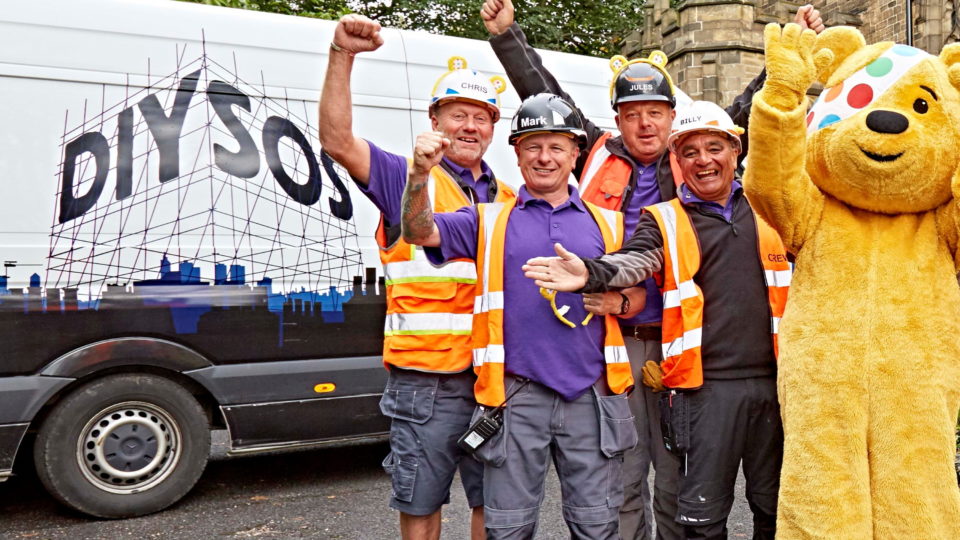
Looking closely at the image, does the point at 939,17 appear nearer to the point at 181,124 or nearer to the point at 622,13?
the point at 622,13

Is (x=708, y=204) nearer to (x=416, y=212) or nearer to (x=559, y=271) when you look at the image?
(x=559, y=271)

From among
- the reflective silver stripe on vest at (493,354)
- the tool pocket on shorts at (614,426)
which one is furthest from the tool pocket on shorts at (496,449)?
the tool pocket on shorts at (614,426)

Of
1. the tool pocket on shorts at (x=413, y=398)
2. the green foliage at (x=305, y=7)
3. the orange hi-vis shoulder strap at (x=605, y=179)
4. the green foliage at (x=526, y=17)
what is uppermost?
the green foliage at (x=526, y=17)

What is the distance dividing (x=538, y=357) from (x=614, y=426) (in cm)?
32

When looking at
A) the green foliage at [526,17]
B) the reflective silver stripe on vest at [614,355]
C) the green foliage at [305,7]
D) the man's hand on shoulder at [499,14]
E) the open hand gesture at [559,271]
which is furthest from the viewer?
the green foliage at [526,17]

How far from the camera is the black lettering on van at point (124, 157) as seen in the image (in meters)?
4.03

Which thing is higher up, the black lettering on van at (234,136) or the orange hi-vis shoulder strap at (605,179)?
the black lettering on van at (234,136)

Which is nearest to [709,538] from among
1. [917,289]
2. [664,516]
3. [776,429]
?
[664,516]

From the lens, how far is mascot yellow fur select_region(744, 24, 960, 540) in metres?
2.15

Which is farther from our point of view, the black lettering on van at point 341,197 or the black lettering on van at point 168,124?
the black lettering on van at point 341,197

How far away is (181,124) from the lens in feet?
13.7

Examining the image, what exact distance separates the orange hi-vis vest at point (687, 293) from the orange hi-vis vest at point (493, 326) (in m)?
0.17

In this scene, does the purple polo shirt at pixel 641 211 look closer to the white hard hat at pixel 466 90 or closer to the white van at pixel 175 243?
the white hard hat at pixel 466 90

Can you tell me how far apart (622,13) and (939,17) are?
579 cm
